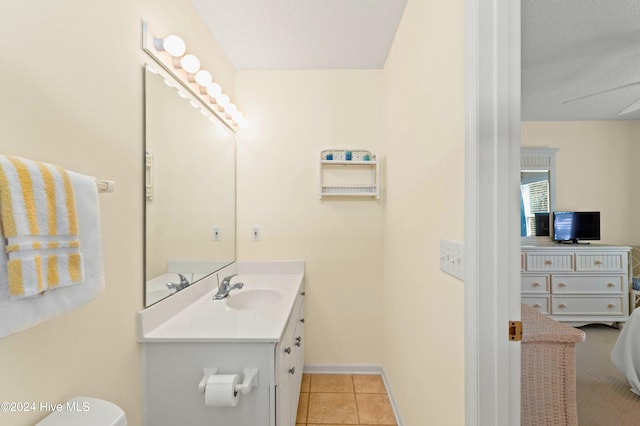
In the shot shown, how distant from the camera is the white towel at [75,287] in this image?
552 mm

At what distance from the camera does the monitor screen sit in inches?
128

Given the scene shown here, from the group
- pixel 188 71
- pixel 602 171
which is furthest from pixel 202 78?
pixel 602 171

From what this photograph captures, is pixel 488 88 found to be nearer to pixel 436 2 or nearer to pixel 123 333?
pixel 436 2

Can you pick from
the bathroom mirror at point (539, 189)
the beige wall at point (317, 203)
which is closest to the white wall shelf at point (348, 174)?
the beige wall at point (317, 203)

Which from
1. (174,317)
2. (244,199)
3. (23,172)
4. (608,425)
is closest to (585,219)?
(608,425)

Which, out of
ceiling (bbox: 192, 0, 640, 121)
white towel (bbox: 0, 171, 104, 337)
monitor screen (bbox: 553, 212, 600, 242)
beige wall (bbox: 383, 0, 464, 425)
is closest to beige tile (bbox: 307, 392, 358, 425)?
beige wall (bbox: 383, 0, 464, 425)

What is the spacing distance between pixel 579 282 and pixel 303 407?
10.8ft

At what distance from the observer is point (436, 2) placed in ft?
3.84

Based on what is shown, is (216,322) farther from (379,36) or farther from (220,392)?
(379,36)

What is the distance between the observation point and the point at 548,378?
1.18 metres

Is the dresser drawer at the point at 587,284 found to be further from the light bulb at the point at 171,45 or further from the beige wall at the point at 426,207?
the light bulb at the point at 171,45

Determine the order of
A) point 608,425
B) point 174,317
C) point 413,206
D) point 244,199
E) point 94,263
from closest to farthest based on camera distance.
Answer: point 94,263 → point 174,317 → point 413,206 → point 608,425 → point 244,199

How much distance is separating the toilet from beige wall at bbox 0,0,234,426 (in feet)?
0.12

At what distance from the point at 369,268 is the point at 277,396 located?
1341mm
